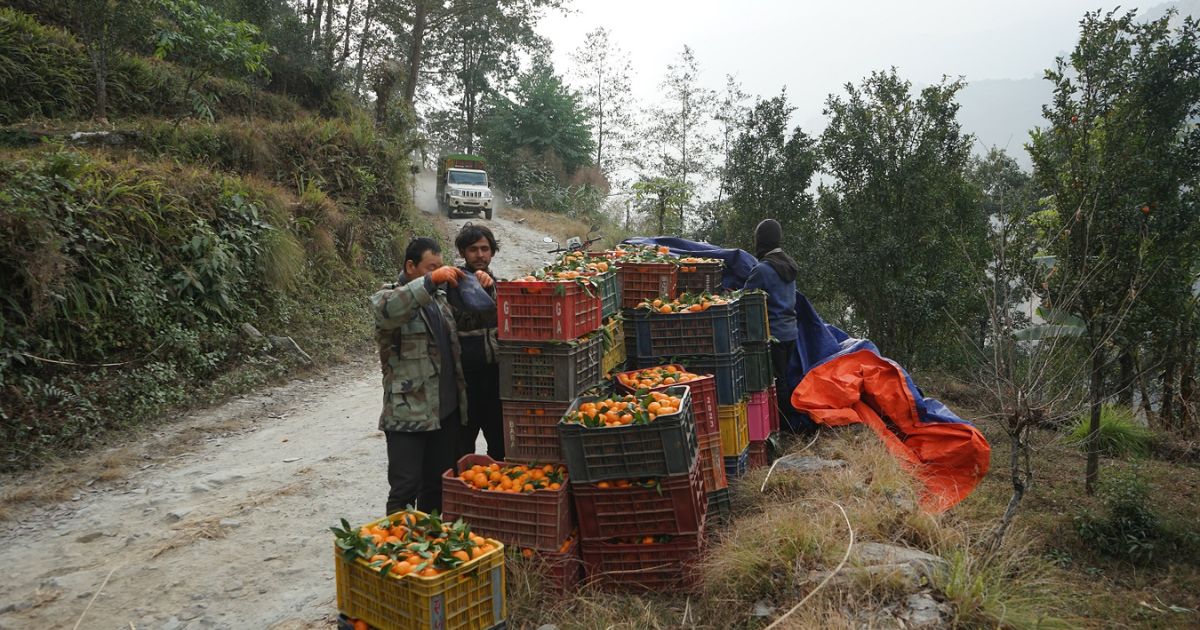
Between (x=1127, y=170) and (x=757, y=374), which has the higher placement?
(x=1127, y=170)

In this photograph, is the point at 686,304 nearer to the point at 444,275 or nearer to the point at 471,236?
the point at 471,236

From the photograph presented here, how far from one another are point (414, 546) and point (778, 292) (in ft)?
14.9

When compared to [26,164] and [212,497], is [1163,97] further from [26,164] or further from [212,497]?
[26,164]

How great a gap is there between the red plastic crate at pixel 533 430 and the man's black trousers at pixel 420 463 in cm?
43

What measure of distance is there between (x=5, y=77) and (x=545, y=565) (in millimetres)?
15246

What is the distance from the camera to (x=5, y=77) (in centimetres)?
1314

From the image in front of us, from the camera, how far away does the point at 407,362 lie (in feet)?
14.2

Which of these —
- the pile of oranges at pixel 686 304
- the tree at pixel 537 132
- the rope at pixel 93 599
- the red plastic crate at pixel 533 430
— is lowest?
the rope at pixel 93 599

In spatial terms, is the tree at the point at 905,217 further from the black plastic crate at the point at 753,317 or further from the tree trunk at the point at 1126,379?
the black plastic crate at the point at 753,317

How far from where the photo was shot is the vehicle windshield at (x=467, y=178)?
29.0 metres

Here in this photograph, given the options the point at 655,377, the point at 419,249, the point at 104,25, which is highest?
the point at 104,25

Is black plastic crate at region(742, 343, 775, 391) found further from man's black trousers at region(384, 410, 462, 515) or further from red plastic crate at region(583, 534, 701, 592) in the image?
man's black trousers at region(384, 410, 462, 515)

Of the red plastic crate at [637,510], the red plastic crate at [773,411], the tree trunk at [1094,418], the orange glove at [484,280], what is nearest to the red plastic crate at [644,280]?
the red plastic crate at [773,411]

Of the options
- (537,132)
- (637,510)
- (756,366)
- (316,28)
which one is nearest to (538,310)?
(637,510)
